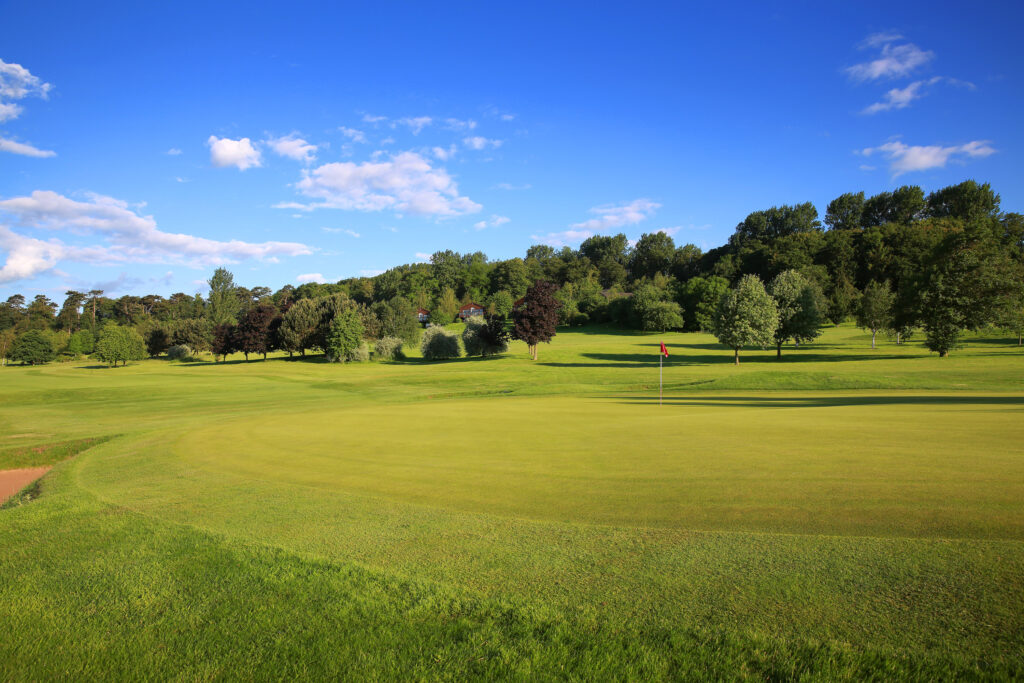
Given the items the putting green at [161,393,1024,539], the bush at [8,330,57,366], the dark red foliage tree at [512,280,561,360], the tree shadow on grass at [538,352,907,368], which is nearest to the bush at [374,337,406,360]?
the dark red foliage tree at [512,280,561,360]

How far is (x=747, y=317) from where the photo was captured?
5322cm

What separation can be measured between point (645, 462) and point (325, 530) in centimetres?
658

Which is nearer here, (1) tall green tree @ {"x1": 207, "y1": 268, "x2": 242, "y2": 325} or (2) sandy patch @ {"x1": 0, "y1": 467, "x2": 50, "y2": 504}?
(2) sandy patch @ {"x1": 0, "y1": 467, "x2": 50, "y2": 504}

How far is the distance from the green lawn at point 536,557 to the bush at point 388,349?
59.9 metres

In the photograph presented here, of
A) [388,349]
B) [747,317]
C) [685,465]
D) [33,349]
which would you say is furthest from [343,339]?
[685,465]

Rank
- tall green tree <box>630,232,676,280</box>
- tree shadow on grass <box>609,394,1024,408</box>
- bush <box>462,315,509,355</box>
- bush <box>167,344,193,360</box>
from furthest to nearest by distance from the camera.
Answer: tall green tree <box>630,232,676,280</box> < bush <box>167,344,193,360</box> < bush <box>462,315,509,355</box> < tree shadow on grass <box>609,394,1024,408</box>

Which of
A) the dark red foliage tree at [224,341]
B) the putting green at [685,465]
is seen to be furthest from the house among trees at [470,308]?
the putting green at [685,465]

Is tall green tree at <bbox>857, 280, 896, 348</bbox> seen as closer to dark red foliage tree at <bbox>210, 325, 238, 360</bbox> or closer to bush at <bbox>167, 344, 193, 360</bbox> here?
dark red foliage tree at <bbox>210, 325, 238, 360</bbox>

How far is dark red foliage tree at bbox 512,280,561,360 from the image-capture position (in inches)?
2537

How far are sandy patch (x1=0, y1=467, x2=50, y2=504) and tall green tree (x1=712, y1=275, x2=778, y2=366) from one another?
51974 mm

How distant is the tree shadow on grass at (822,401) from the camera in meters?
23.2

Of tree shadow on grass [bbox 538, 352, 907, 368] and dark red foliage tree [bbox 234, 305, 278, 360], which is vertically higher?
dark red foliage tree [bbox 234, 305, 278, 360]

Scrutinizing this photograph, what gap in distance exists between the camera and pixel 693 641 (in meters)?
4.39

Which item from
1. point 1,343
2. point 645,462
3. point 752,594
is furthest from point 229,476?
point 1,343
